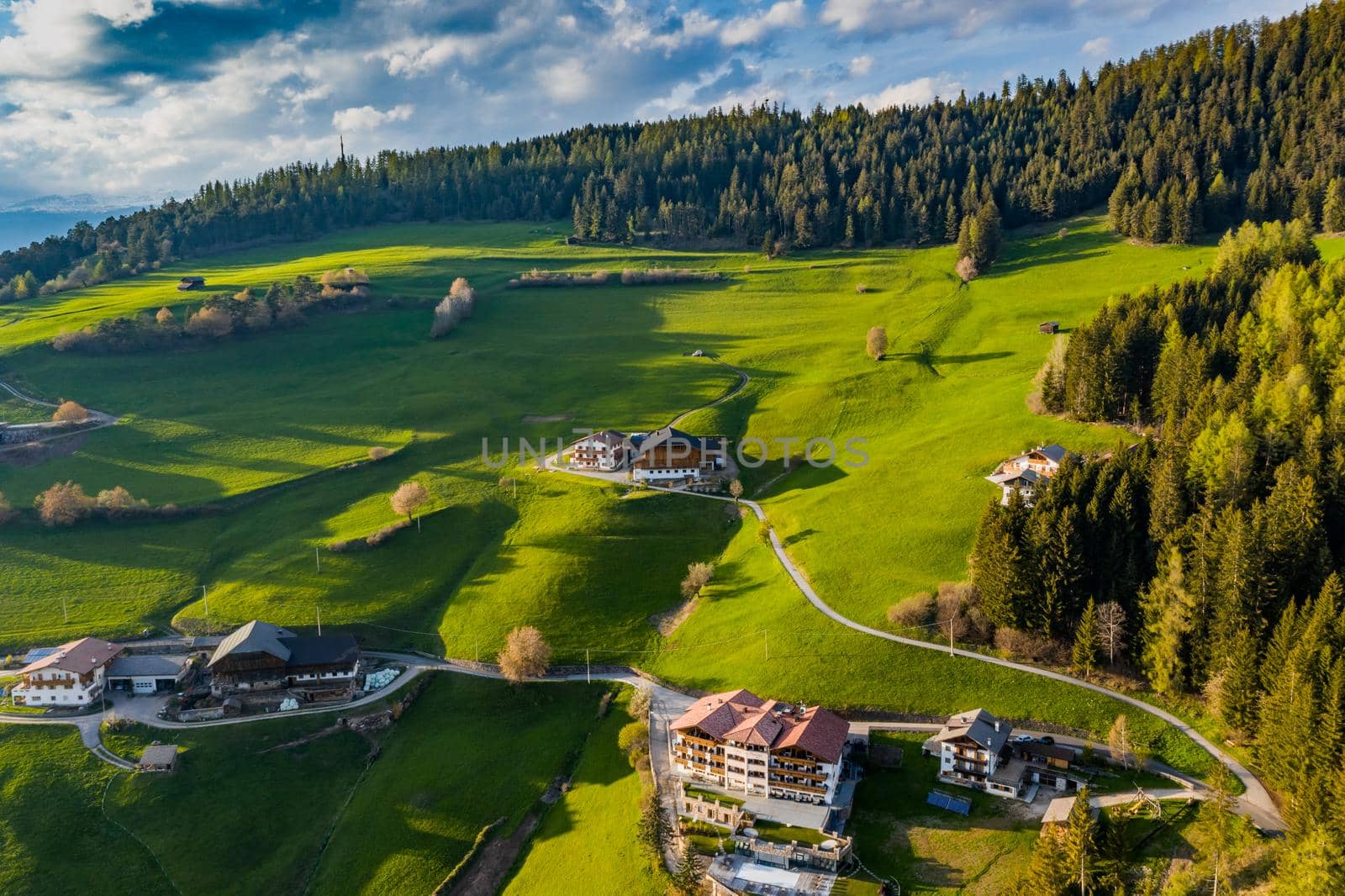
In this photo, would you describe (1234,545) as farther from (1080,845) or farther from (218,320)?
(218,320)

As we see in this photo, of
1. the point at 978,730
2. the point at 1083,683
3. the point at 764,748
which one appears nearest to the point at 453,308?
the point at 764,748

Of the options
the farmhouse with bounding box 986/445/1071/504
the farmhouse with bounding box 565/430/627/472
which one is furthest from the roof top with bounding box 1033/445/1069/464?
the farmhouse with bounding box 565/430/627/472

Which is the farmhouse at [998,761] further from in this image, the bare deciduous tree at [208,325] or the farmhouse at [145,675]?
the bare deciduous tree at [208,325]

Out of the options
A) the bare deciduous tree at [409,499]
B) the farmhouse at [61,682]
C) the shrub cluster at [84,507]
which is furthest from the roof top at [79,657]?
the bare deciduous tree at [409,499]

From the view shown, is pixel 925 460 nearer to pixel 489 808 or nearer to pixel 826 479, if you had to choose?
pixel 826 479

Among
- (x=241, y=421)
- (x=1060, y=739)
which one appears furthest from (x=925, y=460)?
(x=241, y=421)

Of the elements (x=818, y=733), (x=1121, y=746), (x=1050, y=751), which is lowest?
(x=1050, y=751)
